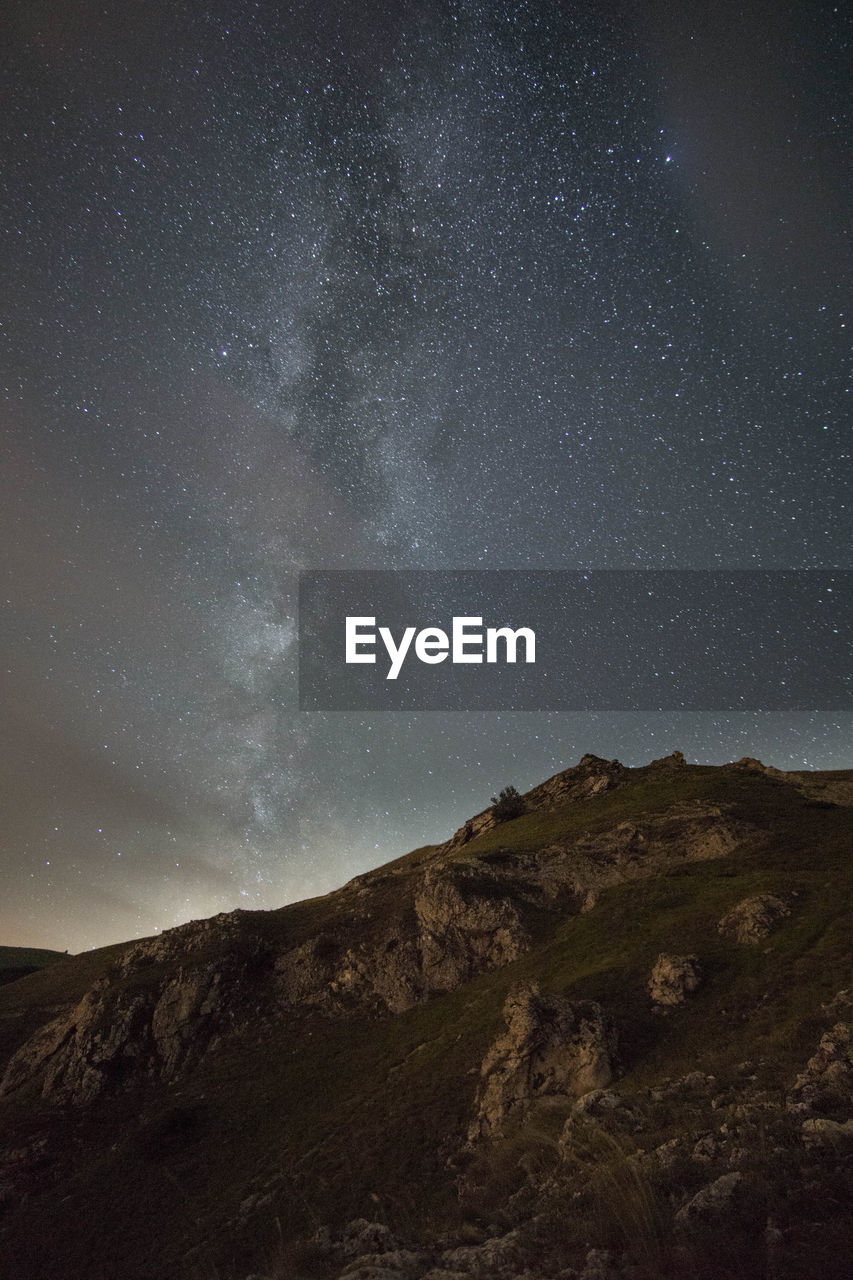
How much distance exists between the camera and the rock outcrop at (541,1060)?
26938mm

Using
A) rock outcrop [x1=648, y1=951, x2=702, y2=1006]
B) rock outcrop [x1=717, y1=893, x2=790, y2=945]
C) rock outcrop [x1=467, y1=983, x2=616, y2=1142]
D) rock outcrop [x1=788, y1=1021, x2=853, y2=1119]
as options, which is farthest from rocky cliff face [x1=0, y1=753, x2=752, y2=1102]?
rock outcrop [x1=788, y1=1021, x2=853, y2=1119]

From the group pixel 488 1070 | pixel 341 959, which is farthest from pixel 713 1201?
pixel 341 959

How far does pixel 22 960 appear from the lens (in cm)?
10331

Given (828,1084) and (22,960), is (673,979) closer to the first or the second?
(828,1084)

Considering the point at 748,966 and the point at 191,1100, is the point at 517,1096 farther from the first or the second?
the point at 191,1100

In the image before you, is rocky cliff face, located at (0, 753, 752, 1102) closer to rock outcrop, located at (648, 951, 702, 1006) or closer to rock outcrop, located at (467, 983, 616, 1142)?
rock outcrop, located at (648, 951, 702, 1006)

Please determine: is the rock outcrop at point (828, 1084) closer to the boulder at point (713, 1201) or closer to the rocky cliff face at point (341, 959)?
the boulder at point (713, 1201)

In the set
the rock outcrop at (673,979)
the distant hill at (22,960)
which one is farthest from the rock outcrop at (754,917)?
the distant hill at (22,960)

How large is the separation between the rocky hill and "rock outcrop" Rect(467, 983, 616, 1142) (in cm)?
13

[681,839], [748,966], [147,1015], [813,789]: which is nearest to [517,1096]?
[748,966]

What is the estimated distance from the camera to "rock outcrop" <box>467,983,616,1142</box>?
26938 millimetres

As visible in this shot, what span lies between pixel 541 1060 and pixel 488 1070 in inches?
140

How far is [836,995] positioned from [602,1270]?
23.2 m

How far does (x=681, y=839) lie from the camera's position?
51875mm
